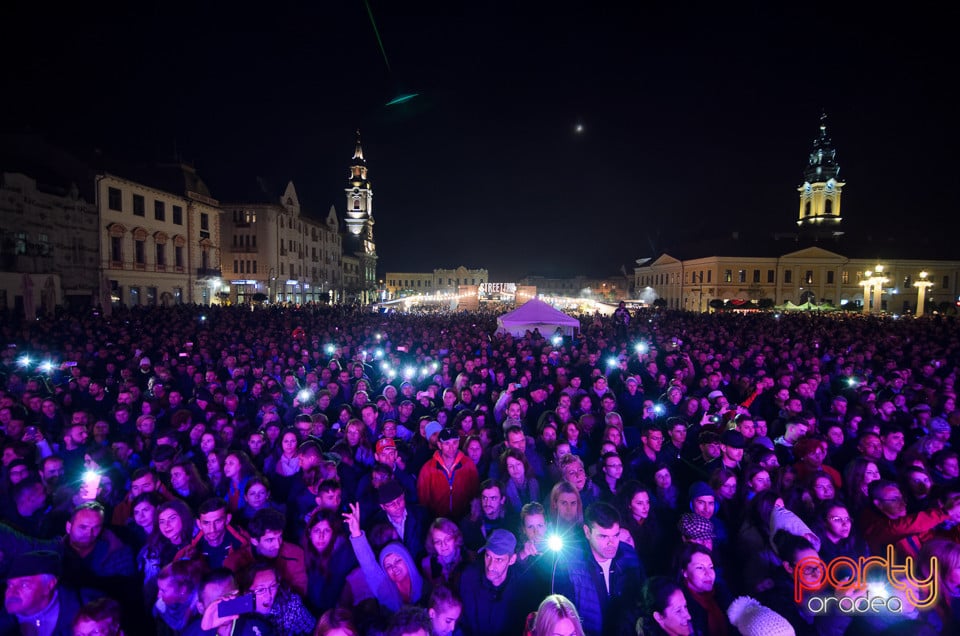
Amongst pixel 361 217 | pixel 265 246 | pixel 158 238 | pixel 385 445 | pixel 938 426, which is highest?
pixel 361 217

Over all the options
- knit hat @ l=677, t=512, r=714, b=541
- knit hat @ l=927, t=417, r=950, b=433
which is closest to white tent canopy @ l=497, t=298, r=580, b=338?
knit hat @ l=927, t=417, r=950, b=433

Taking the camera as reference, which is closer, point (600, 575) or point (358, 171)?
point (600, 575)

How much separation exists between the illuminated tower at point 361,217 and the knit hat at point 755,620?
76.3 m

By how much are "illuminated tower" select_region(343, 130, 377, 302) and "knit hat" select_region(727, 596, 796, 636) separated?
7628 cm

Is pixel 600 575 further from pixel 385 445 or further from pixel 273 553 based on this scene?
pixel 385 445

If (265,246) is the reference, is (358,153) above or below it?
above

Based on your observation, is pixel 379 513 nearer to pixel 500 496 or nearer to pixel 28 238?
pixel 500 496

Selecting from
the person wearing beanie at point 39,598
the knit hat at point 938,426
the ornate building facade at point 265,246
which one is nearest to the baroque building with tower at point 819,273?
the ornate building facade at point 265,246

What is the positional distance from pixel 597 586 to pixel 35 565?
10.8 ft

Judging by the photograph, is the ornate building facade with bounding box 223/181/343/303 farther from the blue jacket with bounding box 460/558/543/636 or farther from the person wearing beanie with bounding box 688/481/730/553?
the person wearing beanie with bounding box 688/481/730/553
